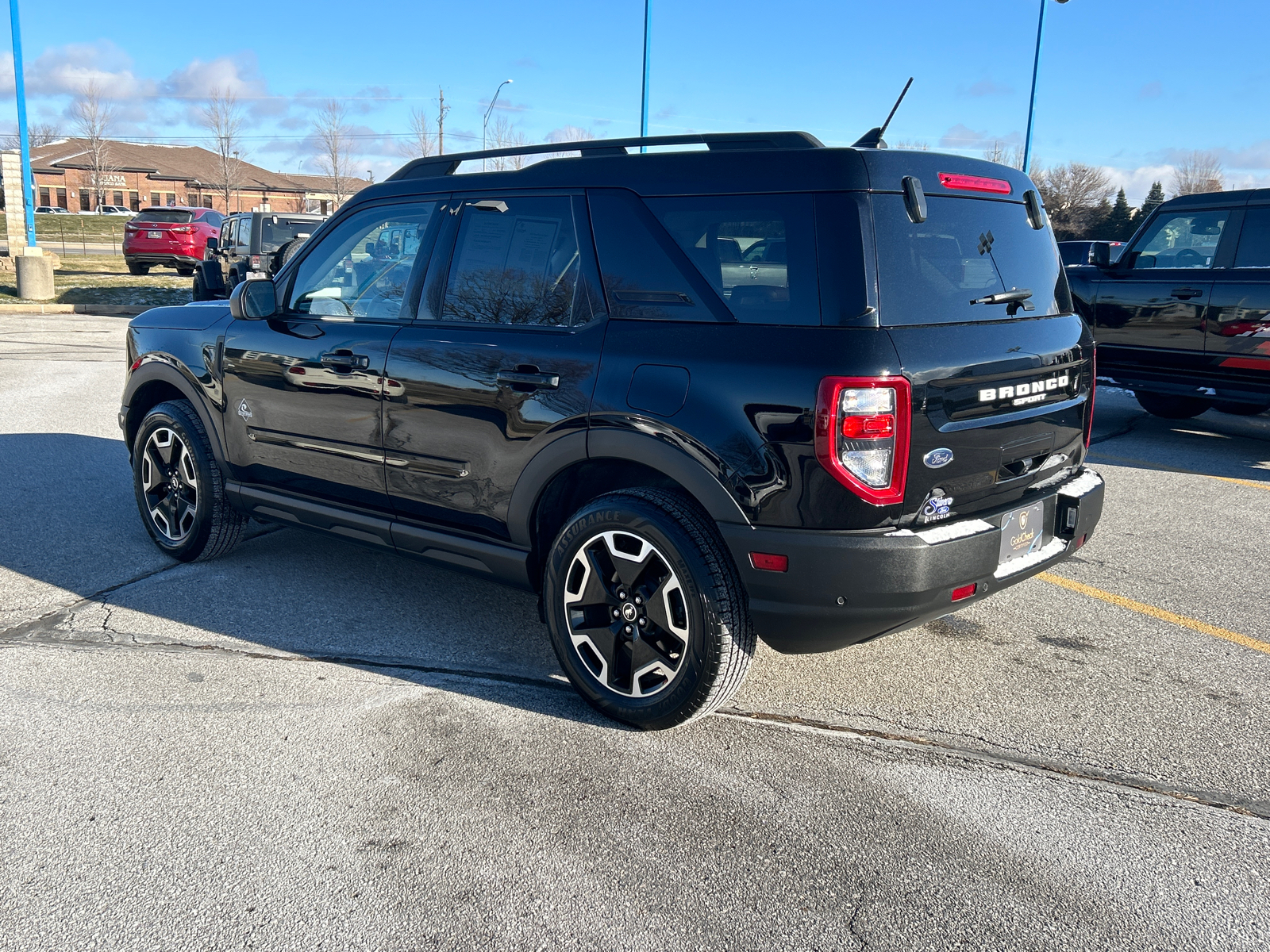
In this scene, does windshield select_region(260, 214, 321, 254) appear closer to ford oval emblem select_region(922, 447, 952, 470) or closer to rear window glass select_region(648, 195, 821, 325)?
rear window glass select_region(648, 195, 821, 325)

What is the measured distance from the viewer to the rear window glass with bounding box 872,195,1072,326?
315cm

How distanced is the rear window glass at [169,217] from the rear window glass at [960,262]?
88.5 ft

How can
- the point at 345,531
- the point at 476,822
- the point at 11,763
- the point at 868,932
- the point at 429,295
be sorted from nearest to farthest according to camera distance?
A: the point at 868,932
the point at 476,822
the point at 11,763
the point at 429,295
the point at 345,531

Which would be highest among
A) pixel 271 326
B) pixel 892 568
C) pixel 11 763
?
pixel 271 326

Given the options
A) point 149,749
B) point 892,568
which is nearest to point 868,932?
point 892,568

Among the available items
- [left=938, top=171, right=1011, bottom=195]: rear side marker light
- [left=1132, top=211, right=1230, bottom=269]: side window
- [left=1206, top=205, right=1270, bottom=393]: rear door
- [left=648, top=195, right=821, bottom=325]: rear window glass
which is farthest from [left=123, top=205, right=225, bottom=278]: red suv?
[left=938, top=171, right=1011, bottom=195]: rear side marker light

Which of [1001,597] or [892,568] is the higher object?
[892,568]

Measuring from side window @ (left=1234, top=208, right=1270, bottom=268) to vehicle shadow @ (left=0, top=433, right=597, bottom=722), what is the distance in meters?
6.71

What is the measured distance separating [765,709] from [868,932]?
1.26 metres

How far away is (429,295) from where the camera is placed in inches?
162

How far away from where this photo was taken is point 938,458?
3150mm

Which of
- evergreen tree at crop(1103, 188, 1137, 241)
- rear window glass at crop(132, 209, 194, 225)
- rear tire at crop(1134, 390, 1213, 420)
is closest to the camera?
rear tire at crop(1134, 390, 1213, 420)

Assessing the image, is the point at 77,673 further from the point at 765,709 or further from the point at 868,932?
the point at 868,932

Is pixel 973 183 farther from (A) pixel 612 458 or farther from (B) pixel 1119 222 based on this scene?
(B) pixel 1119 222
